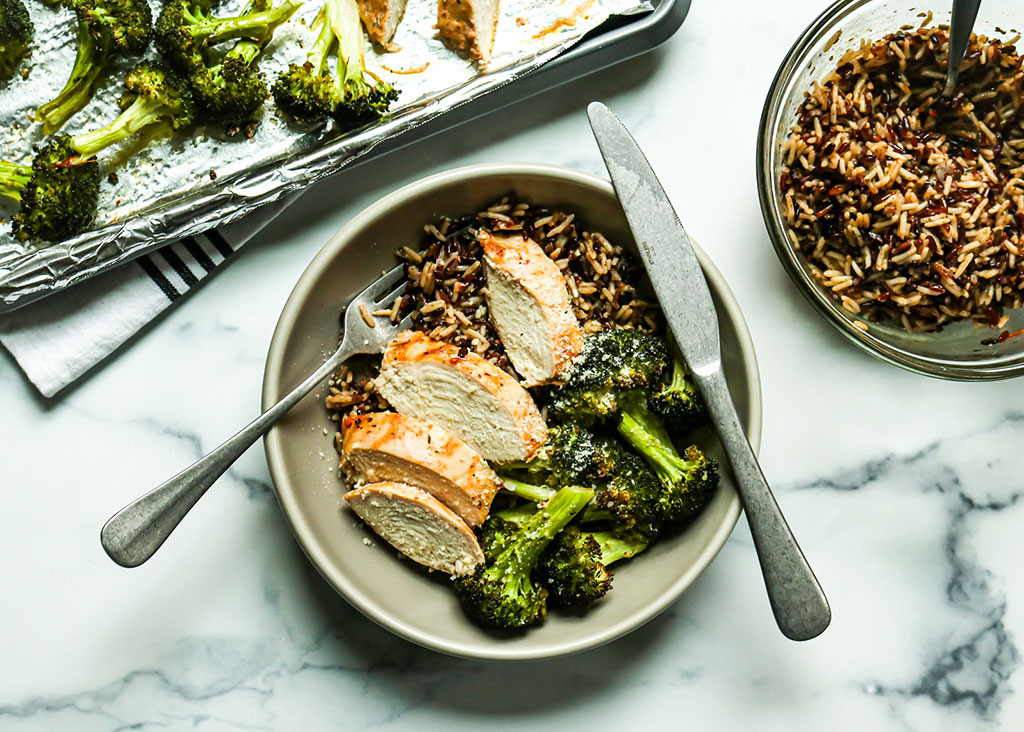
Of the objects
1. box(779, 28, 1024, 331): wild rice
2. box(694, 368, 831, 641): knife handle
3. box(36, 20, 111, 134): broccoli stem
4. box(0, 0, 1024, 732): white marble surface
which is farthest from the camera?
box(0, 0, 1024, 732): white marble surface

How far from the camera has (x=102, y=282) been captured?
99.1 inches

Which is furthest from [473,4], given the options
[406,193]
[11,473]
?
[11,473]

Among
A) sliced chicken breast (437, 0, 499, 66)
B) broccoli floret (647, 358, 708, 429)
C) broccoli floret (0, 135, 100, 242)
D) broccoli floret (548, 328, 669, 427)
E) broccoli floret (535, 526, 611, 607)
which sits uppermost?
broccoli floret (0, 135, 100, 242)

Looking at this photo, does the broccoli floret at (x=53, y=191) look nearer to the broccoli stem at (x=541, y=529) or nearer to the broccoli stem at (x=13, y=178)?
the broccoli stem at (x=13, y=178)

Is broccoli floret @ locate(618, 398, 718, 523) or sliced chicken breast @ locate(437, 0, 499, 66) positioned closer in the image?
broccoli floret @ locate(618, 398, 718, 523)

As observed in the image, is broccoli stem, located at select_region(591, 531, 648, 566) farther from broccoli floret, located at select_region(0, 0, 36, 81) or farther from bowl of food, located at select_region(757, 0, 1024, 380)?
broccoli floret, located at select_region(0, 0, 36, 81)

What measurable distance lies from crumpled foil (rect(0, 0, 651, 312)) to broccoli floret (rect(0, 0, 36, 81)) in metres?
0.04

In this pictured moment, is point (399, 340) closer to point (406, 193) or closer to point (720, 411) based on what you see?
point (406, 193)

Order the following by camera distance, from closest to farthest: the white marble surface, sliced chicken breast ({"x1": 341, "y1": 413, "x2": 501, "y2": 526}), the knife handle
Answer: the knife handle
sliced chicken breast ({"x1": 341, "y1": 413, "x2": 501, "y2": 526})
the white marble surface

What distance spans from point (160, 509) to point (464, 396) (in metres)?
0.86

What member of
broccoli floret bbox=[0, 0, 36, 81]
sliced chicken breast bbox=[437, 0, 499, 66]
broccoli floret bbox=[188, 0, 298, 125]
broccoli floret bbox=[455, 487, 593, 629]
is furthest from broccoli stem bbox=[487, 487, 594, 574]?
broccoli floret bbox=[0, 0, 36, 81]

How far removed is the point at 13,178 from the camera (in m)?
2.39

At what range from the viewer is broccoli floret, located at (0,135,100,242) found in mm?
2338

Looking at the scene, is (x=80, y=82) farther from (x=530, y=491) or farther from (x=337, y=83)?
(x=530, y=491)
